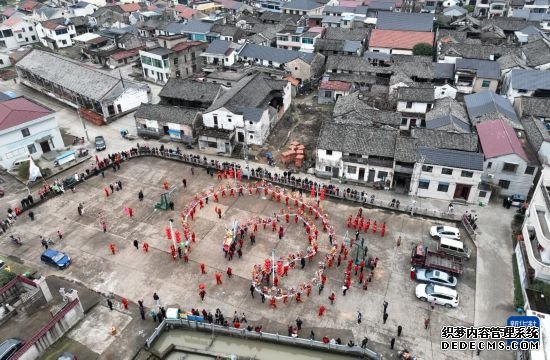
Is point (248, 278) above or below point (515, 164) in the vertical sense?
below

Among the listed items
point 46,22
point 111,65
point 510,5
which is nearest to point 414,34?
point 510,5

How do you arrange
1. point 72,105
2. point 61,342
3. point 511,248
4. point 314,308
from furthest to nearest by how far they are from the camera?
point 72,105
point 511,248
point 314,308
point 61,342

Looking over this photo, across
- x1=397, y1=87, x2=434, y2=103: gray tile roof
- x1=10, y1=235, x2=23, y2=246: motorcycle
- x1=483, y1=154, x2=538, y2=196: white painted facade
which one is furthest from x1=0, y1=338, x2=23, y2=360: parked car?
x1=397, y1=87, x2=434, y2=103: gray tile roof

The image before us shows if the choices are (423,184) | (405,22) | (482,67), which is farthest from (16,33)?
(482,67)

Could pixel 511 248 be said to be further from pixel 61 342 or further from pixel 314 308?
pixel 61 342

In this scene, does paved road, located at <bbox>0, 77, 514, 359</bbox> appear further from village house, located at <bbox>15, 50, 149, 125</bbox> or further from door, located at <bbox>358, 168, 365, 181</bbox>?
village house, located at <bbox>15, 50, 149, 125</bbox>

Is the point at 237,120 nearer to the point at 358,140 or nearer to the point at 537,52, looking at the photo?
the point at 358,140
